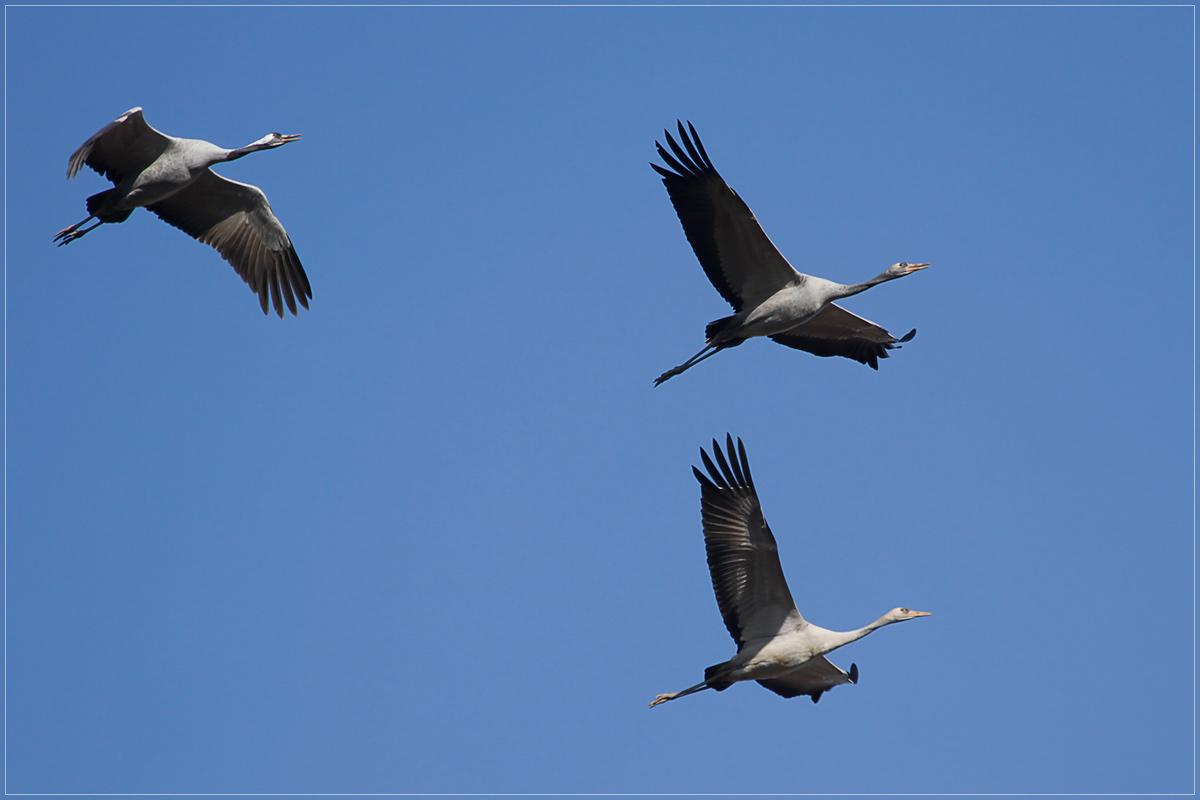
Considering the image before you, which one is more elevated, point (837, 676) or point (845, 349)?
point (845, 349)

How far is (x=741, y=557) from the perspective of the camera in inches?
523

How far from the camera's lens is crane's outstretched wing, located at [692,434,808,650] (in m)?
13.1

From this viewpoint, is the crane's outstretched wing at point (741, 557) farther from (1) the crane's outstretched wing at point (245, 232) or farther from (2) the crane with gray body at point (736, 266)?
(1) the crane's outstretched wing at point (245, 232)

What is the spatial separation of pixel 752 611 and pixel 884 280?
4.67 meters

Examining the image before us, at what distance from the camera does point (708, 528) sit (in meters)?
13.4

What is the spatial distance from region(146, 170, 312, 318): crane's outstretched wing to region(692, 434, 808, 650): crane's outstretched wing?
6.46m

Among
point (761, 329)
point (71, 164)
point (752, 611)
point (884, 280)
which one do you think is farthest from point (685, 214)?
point (71, 164)

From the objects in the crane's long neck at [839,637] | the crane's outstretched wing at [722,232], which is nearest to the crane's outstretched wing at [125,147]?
Answer: the crane's outstretched wing at [722,232]

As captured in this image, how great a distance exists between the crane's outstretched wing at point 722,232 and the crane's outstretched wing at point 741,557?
7.64 feet

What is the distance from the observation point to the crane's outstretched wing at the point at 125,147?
1332cm

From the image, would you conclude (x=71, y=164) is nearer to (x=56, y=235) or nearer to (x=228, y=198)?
(x=56, y=235)

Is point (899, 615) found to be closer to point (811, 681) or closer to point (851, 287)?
point (811, 681)

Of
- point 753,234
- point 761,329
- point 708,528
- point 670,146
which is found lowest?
point 708,528

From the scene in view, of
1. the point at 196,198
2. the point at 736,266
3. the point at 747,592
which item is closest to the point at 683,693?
the point at 747,592
